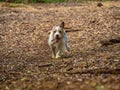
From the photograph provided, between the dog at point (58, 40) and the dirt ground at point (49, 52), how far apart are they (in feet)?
0.88

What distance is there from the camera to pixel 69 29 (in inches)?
658

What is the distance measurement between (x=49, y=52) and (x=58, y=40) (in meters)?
1.43

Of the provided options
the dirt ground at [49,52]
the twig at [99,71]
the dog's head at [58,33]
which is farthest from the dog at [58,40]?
the twig at [99,71]

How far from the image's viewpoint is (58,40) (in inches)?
460

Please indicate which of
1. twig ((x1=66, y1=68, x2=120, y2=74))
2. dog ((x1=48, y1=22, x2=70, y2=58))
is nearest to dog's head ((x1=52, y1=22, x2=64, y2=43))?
dog ((x1=48, y1=22, x2=70, y2=58))

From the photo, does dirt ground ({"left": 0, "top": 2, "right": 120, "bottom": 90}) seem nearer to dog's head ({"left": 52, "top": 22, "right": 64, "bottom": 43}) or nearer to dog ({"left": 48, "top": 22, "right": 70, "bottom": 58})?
dog ({"left": 48, "top": 22, "right": 70, "bottom": 58})

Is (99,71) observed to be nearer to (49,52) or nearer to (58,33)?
(58,33)

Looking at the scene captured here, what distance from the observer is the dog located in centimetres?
1158

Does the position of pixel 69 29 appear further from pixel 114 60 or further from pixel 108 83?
pixel 108 83

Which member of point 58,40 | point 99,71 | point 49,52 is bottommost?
point 49,52

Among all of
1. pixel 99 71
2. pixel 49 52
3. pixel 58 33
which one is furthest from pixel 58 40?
pixel 99 71

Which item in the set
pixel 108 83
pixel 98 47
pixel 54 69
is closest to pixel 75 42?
pixel 98 47

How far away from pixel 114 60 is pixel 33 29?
28.0ft

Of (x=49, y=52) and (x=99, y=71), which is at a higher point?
(x=99, y=71)
